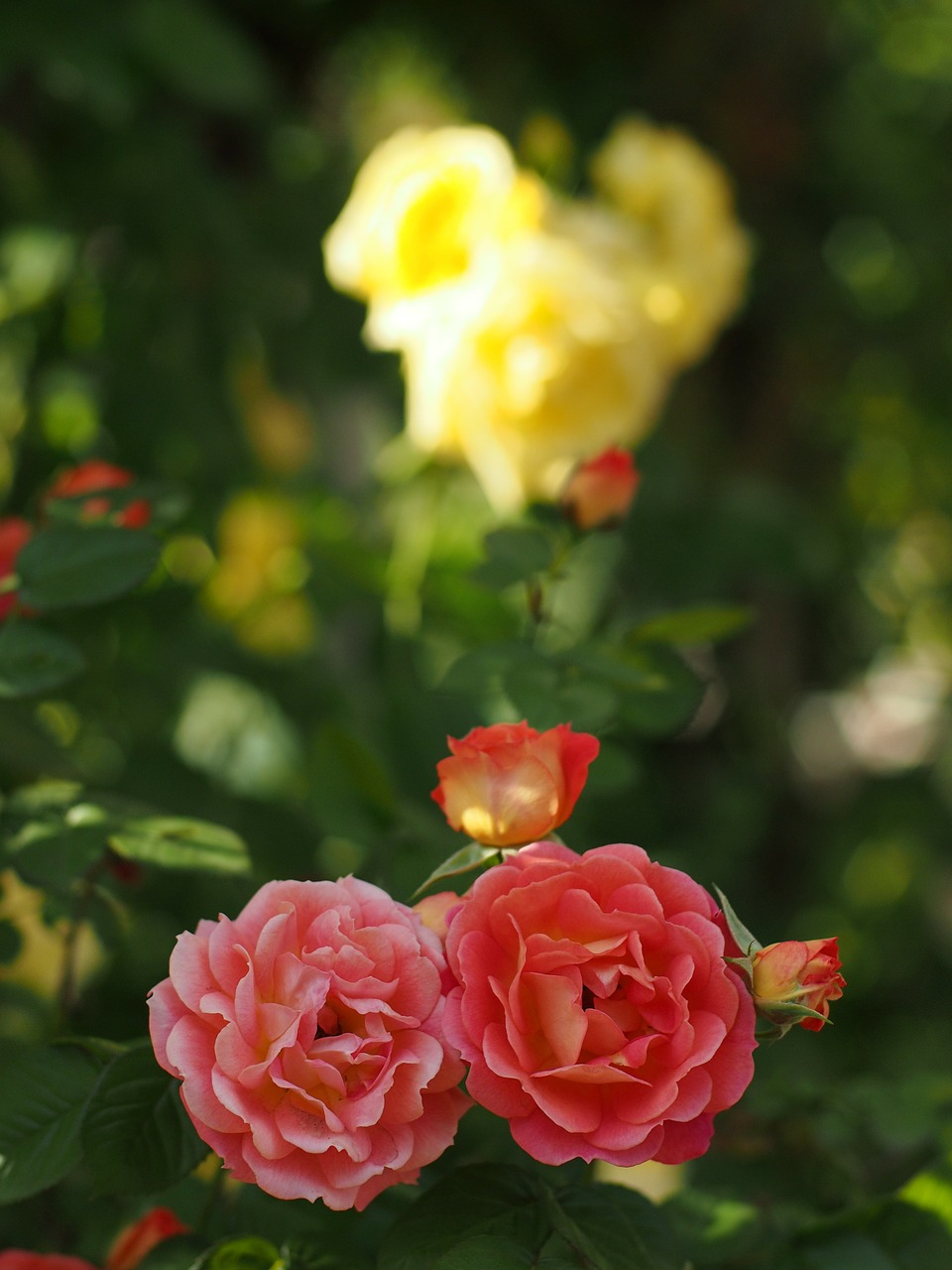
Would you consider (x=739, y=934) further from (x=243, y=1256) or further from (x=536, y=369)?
(x=536, y=369)

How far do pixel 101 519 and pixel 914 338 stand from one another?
1387mm

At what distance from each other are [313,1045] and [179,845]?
0.42 ft

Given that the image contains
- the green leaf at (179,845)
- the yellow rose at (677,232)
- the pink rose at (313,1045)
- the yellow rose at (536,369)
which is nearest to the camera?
the pink rose at (313,1045)

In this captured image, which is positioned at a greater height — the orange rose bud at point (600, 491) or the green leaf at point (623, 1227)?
the orange rose bud at point (600, 491)

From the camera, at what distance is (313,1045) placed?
0.93 ft

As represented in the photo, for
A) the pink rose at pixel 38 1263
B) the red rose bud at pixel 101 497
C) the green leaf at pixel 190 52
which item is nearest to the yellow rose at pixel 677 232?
the green leaf at pixel 190 52

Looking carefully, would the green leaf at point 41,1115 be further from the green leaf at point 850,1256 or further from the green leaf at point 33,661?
the green leaf at point 850,1256

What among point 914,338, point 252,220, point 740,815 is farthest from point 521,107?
point 740,815

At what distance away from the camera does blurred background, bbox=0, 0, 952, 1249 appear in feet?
2.28

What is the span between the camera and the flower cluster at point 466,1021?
0.27 metres

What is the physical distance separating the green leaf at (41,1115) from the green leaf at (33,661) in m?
0.12

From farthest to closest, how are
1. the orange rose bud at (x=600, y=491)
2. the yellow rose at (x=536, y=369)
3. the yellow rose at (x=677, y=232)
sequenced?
the yellow rose at (x=677, y=232) < the yellow rose at (x=536, y=369) < the orange rose bud at (x=600, y=491)

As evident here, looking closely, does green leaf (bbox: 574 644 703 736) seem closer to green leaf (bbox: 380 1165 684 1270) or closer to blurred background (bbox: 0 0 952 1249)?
blurred background (bbox: 0 0 952 1249)

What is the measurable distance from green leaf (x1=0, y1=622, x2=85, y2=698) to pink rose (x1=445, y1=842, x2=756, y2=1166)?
0.19 meters
